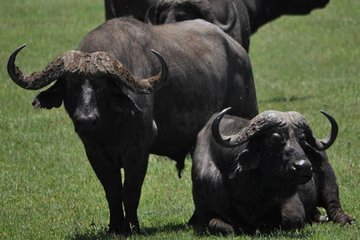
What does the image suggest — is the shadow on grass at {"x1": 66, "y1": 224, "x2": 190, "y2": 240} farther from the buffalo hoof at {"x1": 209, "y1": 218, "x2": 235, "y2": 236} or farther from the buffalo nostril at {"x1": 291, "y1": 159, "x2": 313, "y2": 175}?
the buffalo nostril at {"x1": 291, "y1": 159, "x2": 313, "y2": 175}

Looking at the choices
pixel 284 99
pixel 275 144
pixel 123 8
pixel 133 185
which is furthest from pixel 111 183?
pixel 284 99

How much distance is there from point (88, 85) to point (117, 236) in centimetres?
148

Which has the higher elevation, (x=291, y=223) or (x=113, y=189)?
(x=113, y=189)

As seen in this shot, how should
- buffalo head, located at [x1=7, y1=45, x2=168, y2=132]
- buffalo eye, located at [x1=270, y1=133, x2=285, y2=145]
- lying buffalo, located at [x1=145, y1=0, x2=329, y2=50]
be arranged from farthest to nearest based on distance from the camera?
lying buffalo, located at [x1=145, y1=0, x2=329, y2=50] < buffalo eye, located at [x1=270, y1=133, x2=285, y2=145] < buffalo head, located at [x1=7, y1=45, x2=168, y2=132]

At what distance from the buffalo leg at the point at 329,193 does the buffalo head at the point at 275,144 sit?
714 mm

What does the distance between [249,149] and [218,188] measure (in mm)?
532

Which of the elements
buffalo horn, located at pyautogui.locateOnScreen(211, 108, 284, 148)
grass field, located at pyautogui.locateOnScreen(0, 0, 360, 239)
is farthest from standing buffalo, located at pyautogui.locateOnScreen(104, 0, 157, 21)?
buffalo horn, located at pyautogui.locateOnScreen(211, 108, 284, 148)

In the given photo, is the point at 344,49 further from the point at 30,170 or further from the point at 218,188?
the point at 218,188

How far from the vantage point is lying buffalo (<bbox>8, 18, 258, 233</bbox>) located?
11.2 meters

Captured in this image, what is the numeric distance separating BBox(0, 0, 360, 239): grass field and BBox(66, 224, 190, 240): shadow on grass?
13 millimetres

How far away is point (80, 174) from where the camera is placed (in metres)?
15.6

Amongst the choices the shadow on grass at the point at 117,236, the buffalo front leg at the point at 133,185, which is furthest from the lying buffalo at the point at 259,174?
the buffalo front leg at the point at 133,185

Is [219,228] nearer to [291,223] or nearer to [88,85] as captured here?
[291,223]

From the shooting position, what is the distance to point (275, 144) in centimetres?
1135
